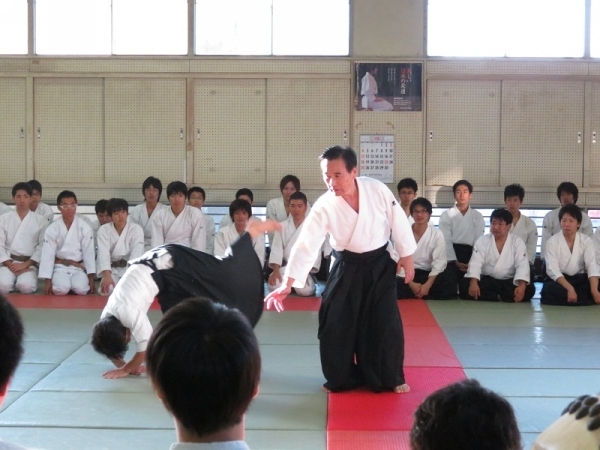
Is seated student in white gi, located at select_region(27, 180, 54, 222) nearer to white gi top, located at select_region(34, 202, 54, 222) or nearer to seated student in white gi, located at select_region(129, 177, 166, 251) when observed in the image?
white gi top, located at select_region(34, 202, 54, 222)

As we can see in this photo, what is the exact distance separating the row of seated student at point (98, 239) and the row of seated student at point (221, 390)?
6629 mm

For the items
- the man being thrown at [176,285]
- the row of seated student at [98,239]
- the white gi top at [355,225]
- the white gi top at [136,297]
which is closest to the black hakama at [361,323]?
the white gi top at [355,225]

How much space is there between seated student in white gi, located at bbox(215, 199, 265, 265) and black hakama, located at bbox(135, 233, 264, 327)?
11.0 ft

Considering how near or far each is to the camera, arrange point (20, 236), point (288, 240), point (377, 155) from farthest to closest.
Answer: point (377, 155) → point (288, 240) → point (20, 236)

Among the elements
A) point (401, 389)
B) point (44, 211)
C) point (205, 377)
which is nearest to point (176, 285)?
point (401, 389)

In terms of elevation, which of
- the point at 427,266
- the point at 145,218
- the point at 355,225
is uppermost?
the point at 355,225

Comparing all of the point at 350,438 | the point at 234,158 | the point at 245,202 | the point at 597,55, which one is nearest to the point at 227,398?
the point at 350,438

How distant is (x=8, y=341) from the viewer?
1418mm

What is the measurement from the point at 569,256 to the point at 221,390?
23.1 feet

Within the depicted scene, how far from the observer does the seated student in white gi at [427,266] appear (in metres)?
8.07

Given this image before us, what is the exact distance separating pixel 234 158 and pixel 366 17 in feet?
7.82

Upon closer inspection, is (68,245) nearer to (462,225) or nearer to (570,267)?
(462,225)

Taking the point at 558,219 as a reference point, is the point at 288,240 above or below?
below

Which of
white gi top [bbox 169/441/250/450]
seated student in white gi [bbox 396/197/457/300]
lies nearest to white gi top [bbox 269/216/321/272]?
seated student in white gi [bbox 396/197/457/300]
